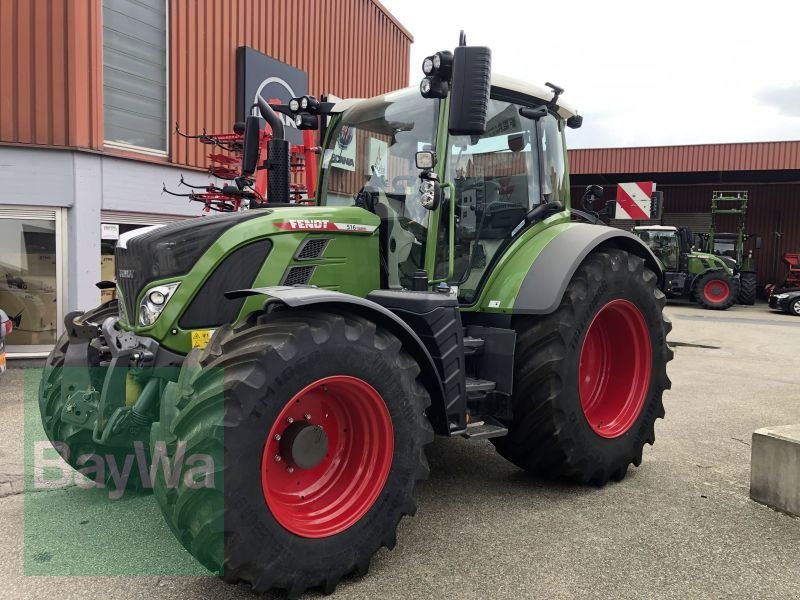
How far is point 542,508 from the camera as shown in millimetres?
3617

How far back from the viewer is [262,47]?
33.3 feet

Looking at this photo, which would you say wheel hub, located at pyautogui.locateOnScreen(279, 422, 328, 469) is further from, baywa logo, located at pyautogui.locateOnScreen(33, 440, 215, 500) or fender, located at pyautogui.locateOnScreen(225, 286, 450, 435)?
baywa logo, located at pyautogui.locateOnScreen(33, 440, 215, 500)

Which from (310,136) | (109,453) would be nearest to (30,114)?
(310,136)

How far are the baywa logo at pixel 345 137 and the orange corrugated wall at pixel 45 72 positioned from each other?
4.44m

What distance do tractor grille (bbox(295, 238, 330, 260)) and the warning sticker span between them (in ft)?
1.92

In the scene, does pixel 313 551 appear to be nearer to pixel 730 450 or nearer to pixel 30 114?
pixel 730 450

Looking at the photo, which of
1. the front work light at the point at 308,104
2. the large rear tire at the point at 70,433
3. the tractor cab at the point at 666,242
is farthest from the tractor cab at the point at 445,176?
the tractor cab at the point at 666,242

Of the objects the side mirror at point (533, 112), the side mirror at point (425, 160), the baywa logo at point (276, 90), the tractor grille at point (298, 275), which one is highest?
the baywa logo at point (276, 90)

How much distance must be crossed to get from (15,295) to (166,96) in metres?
3.27

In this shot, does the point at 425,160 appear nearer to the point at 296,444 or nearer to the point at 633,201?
the point at 296,444

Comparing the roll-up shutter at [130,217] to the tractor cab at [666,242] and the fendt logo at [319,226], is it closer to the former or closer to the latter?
the fendt logo at [319,226]

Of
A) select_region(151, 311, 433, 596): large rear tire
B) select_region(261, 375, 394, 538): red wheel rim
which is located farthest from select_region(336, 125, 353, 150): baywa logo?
select_region(261, 375, 394, 538): red wheel rim

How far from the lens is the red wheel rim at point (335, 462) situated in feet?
8.98

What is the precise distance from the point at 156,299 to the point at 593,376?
2.85m
